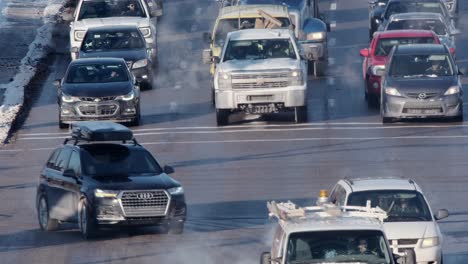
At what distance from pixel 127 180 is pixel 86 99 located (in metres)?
11.3

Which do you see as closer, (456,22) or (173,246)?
(173,246)

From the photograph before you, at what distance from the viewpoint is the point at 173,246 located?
2114 cm

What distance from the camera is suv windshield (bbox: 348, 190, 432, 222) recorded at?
18.8m

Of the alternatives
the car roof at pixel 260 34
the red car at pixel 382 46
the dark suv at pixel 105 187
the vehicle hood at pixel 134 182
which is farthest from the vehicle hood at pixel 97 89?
the vehicle hood at pixel 134 182

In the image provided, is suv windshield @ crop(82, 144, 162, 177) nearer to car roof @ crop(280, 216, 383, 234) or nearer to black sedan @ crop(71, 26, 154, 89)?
car roof @ crop(280, 216, 383, 234)

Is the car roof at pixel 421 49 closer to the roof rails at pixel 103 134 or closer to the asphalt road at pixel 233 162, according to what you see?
the asphalt road at pixel 233 162

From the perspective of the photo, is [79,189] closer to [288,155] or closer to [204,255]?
[204,255]

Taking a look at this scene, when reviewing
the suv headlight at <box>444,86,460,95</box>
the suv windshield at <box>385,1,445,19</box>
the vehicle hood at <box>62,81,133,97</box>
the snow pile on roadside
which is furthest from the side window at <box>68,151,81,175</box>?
the suv windshield at <box>385,1,445,19</box>

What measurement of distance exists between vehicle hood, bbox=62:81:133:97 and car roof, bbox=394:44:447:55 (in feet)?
20.3

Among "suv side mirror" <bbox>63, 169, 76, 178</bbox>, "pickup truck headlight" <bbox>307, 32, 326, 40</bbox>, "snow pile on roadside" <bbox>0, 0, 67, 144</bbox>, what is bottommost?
"snow pile on roadside" <bbox>0, 0, 67, 144</bbox>

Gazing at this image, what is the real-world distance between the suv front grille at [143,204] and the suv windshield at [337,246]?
295 inches

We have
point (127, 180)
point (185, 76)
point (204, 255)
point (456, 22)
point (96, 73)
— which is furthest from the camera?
point (456, 22)

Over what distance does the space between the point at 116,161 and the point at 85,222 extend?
5.07 ft

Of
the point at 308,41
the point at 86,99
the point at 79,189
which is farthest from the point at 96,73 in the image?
the point at 79,189
